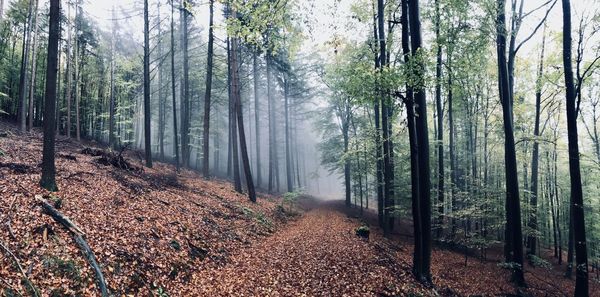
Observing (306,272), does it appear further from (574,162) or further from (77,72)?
(77,72)

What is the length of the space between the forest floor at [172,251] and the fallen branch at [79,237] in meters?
0.10

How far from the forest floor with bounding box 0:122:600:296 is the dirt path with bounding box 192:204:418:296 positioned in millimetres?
31

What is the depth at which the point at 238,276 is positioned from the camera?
305 inches

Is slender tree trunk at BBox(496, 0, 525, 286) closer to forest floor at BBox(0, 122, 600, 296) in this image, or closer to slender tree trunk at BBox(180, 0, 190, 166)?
forest floor at BBox(0, 122, 600, 296)

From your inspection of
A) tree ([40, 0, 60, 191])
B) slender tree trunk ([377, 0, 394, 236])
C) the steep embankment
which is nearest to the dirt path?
the steep embankment

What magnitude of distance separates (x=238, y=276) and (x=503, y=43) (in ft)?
37.4

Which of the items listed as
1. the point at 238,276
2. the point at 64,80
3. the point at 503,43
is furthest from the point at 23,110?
the point at 503,43

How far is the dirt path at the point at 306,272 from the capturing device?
7.25 metres

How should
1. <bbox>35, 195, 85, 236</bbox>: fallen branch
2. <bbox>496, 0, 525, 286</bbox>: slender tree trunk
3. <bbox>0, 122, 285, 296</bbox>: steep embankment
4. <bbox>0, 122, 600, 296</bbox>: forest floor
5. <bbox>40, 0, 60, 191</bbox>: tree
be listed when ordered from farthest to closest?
<bbox>496, 0, 525, 286</bbox>: slender tree trunk < <bbox>40, 0, 60, 191</bbox>: tree < <bbox>35, 195, 85, 236</bbox>: fallen branch < <bbox>0, 122, 600, 296</bbox>: forest floor < <bbox>0, 122, 285, 296</bbox>: steep embankment

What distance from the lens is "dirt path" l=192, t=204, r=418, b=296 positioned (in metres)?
7.25

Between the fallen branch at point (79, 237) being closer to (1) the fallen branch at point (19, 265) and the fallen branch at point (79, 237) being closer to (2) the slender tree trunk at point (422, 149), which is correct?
(1) the fallen branch at point (19, 265)

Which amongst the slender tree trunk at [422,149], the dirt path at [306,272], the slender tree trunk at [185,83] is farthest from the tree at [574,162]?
the slender tree trunk at [185,83]

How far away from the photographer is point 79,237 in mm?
6270

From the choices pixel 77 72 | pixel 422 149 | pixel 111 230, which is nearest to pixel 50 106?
pixel 111 230
